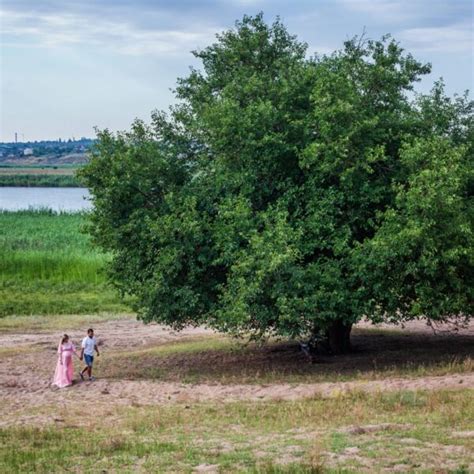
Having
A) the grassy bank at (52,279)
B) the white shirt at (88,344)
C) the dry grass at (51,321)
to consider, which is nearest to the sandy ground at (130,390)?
the white shirt at (88,344)

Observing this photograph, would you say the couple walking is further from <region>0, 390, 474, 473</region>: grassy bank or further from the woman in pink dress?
<region>0, 390, 474, 473</region>: grassy bank

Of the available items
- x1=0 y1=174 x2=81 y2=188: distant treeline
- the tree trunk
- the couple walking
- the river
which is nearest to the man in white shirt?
the couple walking

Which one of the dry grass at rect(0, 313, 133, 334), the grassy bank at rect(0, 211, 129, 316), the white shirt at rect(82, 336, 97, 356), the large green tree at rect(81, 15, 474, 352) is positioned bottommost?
the dry grass at rect(0, 313, 133, 334)

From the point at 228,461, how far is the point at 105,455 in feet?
7.61

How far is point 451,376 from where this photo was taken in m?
23.9

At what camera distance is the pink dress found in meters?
26.3

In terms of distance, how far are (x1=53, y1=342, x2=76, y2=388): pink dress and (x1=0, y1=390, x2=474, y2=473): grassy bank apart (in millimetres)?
3949

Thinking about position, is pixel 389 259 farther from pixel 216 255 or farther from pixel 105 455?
pixel 105 455

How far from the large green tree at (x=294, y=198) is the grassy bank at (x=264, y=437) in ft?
13.7

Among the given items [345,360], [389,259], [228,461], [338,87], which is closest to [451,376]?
[389,259]

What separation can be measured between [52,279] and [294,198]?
24050 mm

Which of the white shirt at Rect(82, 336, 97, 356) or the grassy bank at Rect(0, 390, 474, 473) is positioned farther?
the white shirt at Rect(82, 336, 97, 356)

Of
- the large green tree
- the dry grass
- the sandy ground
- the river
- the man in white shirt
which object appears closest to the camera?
the sandy ground

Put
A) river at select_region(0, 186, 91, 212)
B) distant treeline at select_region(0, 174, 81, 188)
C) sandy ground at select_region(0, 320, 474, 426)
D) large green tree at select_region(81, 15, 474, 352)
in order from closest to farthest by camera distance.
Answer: sandy ground at select_region(0, 320, 474, 426), large green tree at select_region(81, 15, 474, 352), river at select_region(0, 186, 91, 212), distant treeline at select_region(0, 174, 81, 188)
